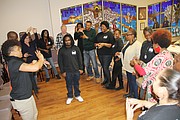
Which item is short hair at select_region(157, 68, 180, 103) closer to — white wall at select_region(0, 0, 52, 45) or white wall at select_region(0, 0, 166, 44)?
white wall at select_region(0, 0, 166, 44)

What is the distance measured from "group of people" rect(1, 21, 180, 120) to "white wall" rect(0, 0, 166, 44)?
102cm

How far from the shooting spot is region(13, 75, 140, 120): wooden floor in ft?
10.3

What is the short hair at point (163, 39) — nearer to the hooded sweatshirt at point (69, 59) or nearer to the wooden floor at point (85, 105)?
the wooden floor at point (85, 105)

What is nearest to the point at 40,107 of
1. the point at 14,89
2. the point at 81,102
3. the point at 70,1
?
the point at 81,102

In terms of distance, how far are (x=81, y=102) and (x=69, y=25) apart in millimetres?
3146

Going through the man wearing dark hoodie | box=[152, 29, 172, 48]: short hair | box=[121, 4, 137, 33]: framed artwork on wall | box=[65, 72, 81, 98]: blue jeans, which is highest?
box=[121, 4, 137, 33]: framed artwork on wall

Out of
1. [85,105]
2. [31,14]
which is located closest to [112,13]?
[31,14]

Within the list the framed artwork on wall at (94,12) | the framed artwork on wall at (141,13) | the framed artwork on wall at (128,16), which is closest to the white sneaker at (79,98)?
the framed artwork on wall at (94,12)

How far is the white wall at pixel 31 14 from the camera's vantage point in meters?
5.42

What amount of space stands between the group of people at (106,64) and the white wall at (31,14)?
1016 mm

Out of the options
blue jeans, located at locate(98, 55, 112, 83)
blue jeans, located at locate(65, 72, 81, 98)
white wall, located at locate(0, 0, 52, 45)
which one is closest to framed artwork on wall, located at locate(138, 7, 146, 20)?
white wall, located at locate(0, 0, 52, 45)

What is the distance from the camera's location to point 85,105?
3480 mm

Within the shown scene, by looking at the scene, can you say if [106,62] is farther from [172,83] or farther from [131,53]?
[172,83]

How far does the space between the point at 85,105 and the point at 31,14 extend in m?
3.60
